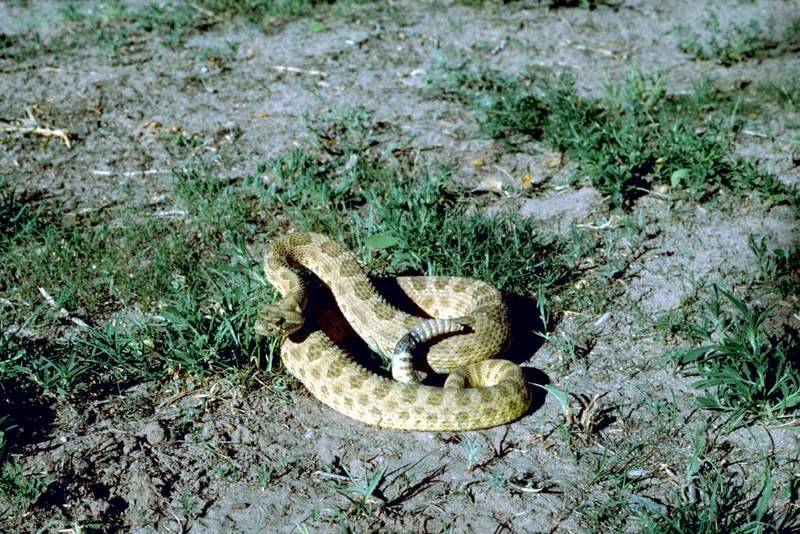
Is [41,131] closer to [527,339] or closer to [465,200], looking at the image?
[465,200]

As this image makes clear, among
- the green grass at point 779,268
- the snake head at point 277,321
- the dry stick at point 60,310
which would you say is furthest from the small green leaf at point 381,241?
the green grass at point 779,268

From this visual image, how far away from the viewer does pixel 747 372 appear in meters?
4.48

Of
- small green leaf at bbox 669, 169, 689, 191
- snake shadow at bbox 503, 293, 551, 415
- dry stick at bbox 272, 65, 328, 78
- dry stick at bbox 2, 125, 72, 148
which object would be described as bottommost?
snake shadow at bbox 503, 293, 551, 415

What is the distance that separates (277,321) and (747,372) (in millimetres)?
2852

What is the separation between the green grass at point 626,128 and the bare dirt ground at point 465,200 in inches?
6.1

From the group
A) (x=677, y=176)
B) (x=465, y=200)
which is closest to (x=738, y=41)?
(x=677, y=176)

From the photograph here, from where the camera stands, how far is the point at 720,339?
5152 millimetres

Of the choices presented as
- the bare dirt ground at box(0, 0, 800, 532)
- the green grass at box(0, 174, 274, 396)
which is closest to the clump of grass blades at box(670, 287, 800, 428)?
the bare dirt ground at box(0, 0, 800, 532)

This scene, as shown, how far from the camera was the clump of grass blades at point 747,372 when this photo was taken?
4488 millimetres

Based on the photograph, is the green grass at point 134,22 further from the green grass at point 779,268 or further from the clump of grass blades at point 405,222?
the green grass at point 779,268

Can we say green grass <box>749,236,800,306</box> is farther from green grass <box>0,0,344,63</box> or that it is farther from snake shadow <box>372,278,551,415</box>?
green grass <box>0,0,344,63</box>

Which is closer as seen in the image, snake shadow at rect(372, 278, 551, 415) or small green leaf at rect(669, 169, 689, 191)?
snake shadow at rect(372, 278, 551, 415)

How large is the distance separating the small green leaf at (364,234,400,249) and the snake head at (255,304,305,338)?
117 centimetres

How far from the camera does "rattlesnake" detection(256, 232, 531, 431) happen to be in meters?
4.52
